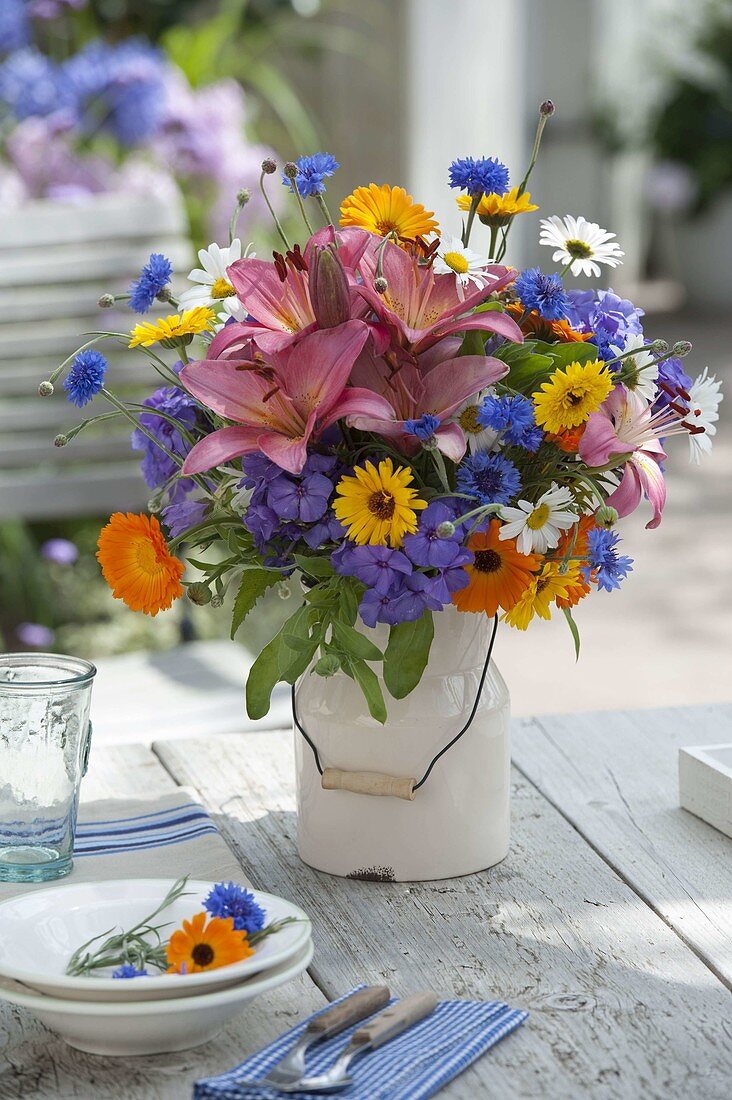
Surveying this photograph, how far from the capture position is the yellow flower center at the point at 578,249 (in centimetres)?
90

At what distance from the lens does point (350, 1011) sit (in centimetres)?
74

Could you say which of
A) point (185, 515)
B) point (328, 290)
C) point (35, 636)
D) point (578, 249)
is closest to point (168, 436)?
point (185, 515)

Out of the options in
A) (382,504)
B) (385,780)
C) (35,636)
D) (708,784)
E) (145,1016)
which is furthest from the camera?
(35,636)

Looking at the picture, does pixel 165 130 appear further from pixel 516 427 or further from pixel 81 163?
pixel 516 427

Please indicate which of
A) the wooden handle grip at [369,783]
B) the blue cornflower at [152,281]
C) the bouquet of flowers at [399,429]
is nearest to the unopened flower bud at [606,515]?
the bouquet of flowers at [399,429]

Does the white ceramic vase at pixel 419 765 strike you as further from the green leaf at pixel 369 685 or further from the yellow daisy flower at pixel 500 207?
the yellow daisy flower at pixel 500 207

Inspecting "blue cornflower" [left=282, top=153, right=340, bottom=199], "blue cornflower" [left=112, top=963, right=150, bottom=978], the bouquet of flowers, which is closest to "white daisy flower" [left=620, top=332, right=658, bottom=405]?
the bouquet of flowers

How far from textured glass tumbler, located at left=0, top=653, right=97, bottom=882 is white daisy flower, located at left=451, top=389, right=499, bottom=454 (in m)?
0.26

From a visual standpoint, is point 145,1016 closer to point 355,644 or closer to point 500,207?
point 355,644

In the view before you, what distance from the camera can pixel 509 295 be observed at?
2.93ft

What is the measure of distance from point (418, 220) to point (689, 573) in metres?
3.25

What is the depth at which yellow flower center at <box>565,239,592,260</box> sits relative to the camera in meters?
0.90

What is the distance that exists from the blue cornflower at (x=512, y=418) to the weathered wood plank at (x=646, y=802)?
0.31 meters

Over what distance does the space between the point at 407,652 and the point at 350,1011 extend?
214mm
